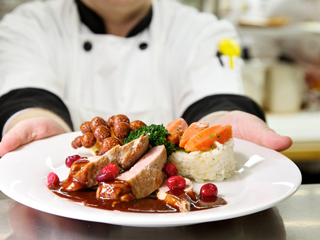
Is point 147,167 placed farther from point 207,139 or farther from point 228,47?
point 228,47

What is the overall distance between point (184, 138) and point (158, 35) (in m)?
1.38

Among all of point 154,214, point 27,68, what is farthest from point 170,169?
point 27,68

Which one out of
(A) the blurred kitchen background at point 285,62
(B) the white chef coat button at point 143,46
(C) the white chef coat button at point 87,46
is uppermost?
(C) the white chef coat button at point 87,46

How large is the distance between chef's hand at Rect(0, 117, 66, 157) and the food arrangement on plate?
0.20m

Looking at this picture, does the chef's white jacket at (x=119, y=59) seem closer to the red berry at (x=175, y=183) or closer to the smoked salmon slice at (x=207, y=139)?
the smoked salmon slice at (x=207, y=139)

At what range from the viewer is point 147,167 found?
3.69 feet

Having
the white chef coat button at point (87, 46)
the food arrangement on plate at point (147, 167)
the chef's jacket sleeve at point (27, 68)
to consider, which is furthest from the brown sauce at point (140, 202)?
the white chef coat button at point (87, 46)

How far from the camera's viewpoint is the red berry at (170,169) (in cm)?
121

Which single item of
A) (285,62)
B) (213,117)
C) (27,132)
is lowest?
(285,62)

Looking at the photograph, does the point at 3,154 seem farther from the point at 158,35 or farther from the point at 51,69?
the point at 158,35

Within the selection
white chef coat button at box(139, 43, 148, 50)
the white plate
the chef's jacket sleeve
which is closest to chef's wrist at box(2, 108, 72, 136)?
the chef's jacket sleeve

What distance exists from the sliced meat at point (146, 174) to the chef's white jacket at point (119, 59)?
1.09 m

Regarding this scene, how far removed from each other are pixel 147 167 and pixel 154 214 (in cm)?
24

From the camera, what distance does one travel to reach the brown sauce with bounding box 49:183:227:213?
3.16 feet
